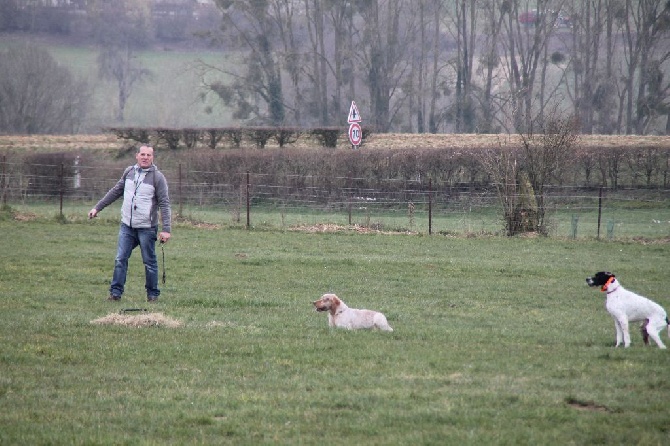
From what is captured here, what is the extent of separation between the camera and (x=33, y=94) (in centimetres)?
6844

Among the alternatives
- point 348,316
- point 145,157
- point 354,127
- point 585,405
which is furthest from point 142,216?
point 354,127

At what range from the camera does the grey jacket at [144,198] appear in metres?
13.5

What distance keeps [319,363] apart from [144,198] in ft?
17.2

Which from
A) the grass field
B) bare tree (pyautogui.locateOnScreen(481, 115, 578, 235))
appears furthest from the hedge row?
the grass field

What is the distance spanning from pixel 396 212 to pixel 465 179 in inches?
175

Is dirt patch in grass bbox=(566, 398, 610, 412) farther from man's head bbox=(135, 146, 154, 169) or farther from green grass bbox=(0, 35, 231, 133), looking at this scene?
green grass bbox=(0, 35, 231, 133)

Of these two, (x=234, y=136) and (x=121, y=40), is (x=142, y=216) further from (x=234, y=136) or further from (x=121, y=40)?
(x=121, y=40)

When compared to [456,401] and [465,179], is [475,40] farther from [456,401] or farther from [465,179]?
[456,401]

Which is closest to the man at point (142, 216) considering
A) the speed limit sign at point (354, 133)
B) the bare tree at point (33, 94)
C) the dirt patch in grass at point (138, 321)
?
the dirt patch in grass at point (138, 321)

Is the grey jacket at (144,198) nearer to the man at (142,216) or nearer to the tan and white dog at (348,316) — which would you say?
the man at (142,216)

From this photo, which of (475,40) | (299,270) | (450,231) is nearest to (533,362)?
(299,270)

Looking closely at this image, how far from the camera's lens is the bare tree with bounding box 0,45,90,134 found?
67750 mm

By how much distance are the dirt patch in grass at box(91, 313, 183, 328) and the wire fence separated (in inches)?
655

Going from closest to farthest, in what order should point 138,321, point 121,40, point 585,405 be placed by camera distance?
point 585,405 → point 138,321 → point 121,40
